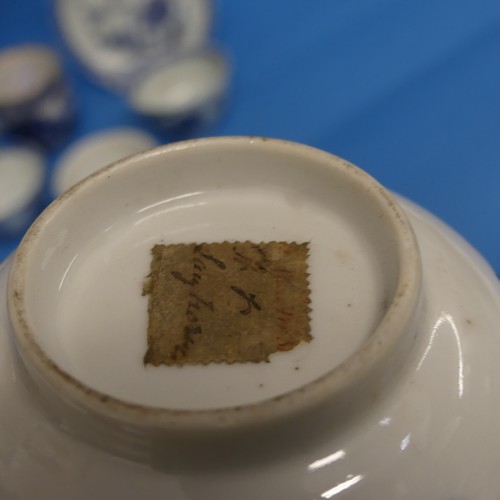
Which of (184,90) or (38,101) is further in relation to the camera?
(184,90)

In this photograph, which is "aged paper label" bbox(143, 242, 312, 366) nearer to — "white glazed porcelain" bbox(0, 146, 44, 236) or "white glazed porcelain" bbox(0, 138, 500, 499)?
"white glazed porcelain" bbox(0, 138, 500, 499)

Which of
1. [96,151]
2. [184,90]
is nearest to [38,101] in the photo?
[96,151]

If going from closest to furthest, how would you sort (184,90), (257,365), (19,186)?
1. (257,365)
2. (19,186)
3. (184,90)

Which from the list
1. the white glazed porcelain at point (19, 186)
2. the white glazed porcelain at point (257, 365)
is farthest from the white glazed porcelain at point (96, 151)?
the white glazed porcelain at point (257, 365)

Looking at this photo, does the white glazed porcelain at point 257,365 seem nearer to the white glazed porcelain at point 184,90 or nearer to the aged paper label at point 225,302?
the aged paper label at point 225,302

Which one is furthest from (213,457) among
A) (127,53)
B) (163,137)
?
(127,53)

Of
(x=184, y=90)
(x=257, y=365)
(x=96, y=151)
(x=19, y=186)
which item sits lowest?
(x=19, y=186)

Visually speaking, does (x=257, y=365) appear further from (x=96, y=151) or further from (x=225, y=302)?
(x=96, y=151)
